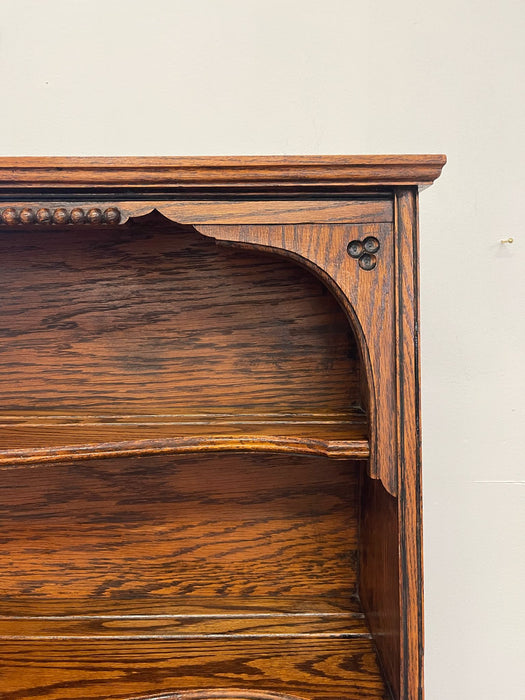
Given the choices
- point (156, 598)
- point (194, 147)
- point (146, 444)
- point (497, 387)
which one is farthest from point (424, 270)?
point (156, 598)

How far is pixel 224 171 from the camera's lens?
0.63 metres

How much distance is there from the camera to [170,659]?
0.76 metres

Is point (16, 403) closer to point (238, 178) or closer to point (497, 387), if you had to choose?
point (238, 178)

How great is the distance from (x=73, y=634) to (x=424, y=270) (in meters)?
0.76

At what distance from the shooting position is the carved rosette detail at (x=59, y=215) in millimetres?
653

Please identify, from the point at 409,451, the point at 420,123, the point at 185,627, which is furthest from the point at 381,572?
the point at 420,123

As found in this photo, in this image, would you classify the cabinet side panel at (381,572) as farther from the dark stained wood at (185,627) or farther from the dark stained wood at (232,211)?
the dark stained wood at (232,211)

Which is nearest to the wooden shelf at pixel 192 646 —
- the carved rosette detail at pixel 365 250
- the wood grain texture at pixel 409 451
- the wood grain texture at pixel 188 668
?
the wood grain texture at pixel 188 668

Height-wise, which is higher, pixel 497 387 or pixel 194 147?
pixel 194 147

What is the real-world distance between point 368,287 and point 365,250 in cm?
4

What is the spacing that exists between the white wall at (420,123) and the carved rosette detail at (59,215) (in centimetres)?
31

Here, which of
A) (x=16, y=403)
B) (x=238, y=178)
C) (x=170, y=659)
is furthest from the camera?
(x=16, y=403)

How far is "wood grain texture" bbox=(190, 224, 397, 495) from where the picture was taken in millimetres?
647

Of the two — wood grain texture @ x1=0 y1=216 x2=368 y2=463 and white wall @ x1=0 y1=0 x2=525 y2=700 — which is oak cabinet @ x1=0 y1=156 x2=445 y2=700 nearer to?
wood grain texture @ x1=0 y1=216 x2=368 y2=463
